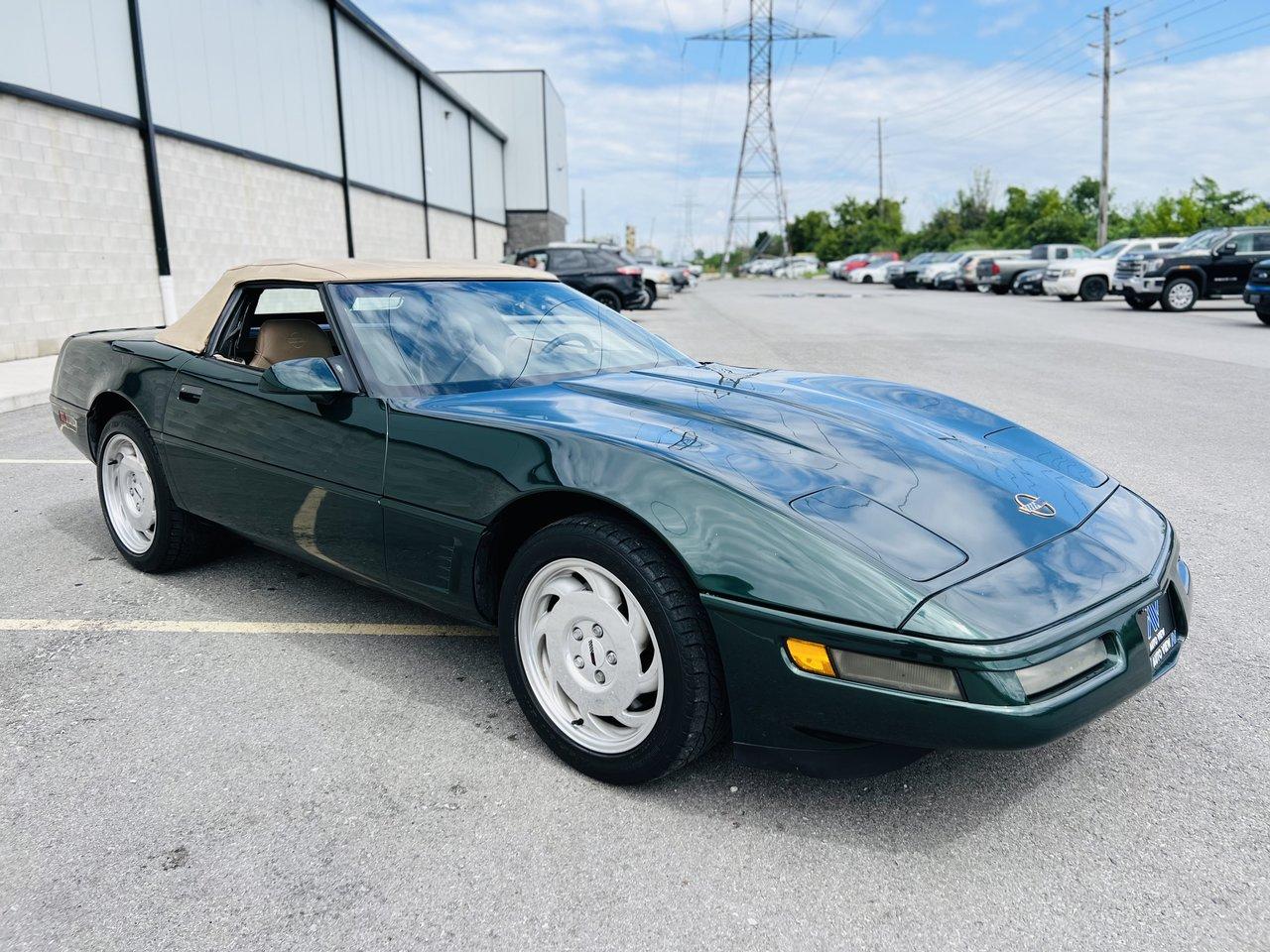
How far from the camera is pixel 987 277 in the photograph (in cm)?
3234

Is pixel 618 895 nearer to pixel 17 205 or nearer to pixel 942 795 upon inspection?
pixel 942 795

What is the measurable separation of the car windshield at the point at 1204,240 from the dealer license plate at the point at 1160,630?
71.9 feet

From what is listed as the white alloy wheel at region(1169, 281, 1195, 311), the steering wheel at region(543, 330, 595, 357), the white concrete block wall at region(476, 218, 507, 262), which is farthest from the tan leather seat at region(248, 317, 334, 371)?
the white concrete block wall at region(476, 218, 507, 262)

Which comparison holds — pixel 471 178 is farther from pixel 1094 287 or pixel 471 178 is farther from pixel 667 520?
pixel 667 520

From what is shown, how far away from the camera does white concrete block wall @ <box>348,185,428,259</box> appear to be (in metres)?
25.1

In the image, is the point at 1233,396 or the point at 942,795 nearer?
the point at 942,795

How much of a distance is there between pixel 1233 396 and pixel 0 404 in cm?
1131

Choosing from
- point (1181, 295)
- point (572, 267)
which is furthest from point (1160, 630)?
point (1181, 295)

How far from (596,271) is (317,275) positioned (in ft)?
60.9

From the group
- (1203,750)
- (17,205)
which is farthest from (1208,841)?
(17,205)

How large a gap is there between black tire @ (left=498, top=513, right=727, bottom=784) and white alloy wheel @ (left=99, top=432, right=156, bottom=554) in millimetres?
2374

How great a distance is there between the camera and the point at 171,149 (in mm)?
15625

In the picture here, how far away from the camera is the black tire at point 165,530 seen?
391cm

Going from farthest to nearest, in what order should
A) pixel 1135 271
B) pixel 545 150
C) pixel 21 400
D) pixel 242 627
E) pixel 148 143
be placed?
pixel 545 150
pixel 1135 271
pixel 148 143
pixel 21 400
pixel 242 627
